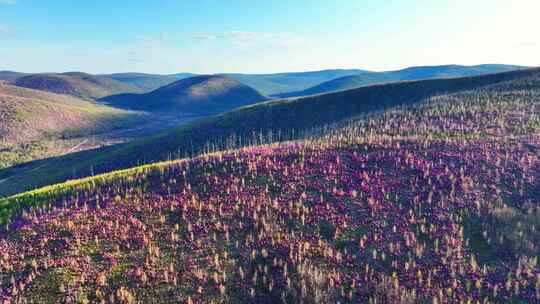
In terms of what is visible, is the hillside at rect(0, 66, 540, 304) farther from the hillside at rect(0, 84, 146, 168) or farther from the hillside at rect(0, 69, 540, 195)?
the hillside at rect(0, 84, 146, 168)

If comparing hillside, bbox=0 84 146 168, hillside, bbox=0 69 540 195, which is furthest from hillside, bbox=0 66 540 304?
hillside, bbox=0 84 146 168

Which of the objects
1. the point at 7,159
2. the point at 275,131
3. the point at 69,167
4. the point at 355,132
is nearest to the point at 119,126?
the point at 7,159

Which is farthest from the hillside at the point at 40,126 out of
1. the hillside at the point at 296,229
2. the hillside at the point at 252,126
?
the hillside at the point at 296,229

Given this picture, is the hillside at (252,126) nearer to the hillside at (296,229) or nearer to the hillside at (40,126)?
the hillside at (40,126)

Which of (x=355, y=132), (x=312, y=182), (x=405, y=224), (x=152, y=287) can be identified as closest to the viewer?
(x=152, y=287)

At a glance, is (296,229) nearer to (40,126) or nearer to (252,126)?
(252,126)

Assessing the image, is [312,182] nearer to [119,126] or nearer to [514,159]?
[514,159]
